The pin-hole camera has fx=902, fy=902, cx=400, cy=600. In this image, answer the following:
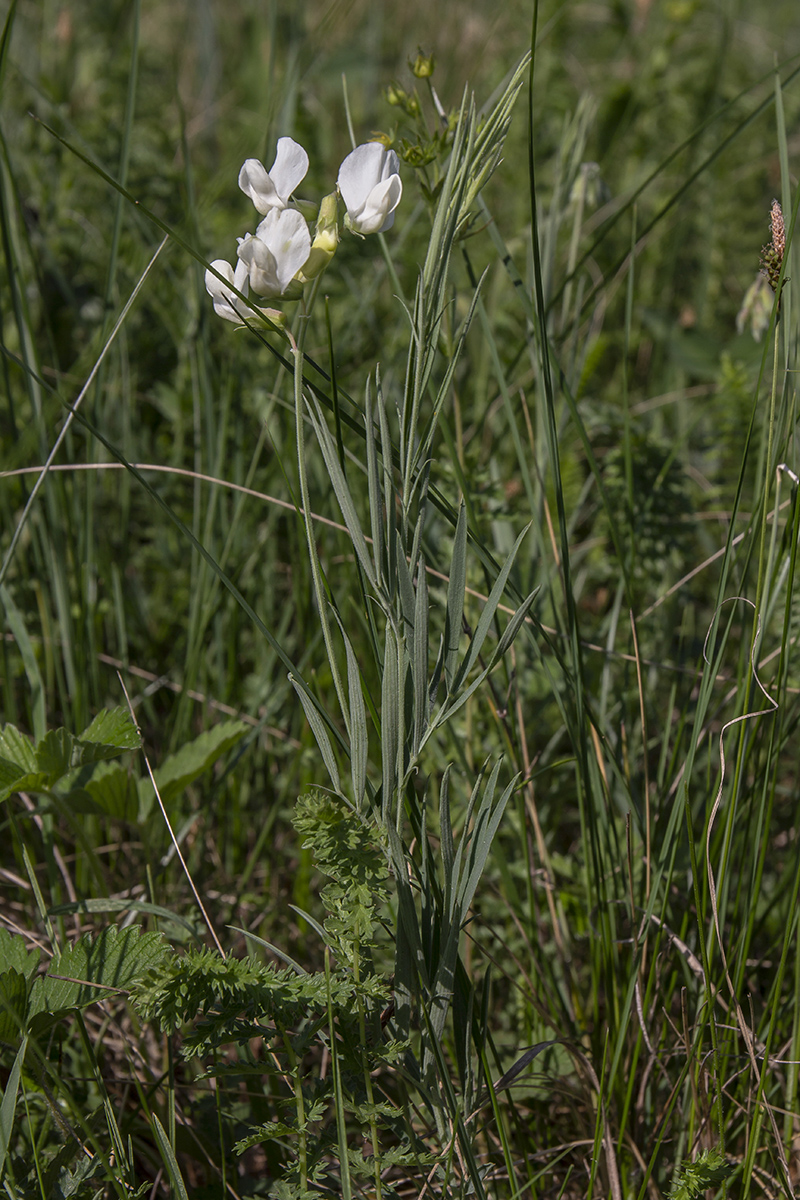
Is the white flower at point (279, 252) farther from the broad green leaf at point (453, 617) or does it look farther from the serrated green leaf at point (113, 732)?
the serrated green leaf at point (113, 732)

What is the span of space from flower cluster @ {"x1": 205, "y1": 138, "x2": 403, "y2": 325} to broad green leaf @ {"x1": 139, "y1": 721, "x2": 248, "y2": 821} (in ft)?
1.79

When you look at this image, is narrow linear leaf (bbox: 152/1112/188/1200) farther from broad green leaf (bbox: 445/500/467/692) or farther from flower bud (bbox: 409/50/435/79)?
flower bud (bbox: 409/50/435/79)

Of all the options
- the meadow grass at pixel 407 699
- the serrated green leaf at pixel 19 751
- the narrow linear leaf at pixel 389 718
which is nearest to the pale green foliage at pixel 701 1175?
the meadow grass at pixel 407 699

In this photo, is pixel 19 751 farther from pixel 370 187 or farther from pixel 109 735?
A: pixel 370 187

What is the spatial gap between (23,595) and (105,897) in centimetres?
63

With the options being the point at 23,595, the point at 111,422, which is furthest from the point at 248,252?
the point at 111,422

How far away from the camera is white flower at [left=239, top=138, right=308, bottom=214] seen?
27.6 inches

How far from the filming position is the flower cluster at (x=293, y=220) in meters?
0.67

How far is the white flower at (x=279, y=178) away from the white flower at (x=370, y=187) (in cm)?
4

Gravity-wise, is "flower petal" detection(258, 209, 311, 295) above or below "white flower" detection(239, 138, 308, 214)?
below

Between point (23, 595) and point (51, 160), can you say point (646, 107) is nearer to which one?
point (51, 160)

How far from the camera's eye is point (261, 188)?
0.71 metres

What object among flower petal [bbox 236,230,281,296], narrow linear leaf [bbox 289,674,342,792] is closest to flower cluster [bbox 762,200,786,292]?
flower petal [bbox 236,230,281,296]

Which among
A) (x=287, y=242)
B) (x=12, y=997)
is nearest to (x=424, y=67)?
(x=287, y=242)
